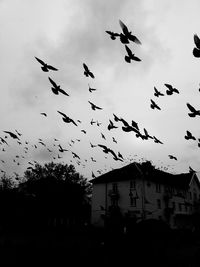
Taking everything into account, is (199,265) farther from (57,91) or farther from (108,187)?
(108,187)

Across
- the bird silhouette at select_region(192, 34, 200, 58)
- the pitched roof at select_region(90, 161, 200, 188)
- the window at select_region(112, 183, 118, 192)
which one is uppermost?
the pitched roof at select_region(90, 161, 200, 188)

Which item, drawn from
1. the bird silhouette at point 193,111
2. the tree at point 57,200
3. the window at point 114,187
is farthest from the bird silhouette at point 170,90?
the window at point 114,187

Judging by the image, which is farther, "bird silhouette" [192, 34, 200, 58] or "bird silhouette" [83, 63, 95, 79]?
"bird silhouette" [83, 63, 95, 79]

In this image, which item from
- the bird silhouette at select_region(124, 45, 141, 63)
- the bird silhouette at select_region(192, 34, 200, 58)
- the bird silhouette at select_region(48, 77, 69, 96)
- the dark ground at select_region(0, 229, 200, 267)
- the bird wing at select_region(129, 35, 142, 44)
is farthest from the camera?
the dark ground at select_region(0, 229, 200, 267)

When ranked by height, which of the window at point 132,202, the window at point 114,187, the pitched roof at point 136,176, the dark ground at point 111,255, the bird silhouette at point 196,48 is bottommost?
the dark ground at point 111,255

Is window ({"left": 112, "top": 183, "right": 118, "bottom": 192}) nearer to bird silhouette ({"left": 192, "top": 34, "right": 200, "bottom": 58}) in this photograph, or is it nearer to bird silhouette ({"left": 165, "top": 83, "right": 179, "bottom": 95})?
bird silhouette ({"left": 165, "top": 83, "right": 179, "bottom": 95})

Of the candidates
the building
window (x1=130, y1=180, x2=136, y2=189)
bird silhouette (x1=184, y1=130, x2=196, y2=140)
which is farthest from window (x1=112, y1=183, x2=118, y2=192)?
bird silhouette (x1=184, y1=130, x2=196, y2=140)

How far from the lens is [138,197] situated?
44.3 meters

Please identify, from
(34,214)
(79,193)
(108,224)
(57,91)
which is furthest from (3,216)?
(57,91)

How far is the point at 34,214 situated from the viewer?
133ft

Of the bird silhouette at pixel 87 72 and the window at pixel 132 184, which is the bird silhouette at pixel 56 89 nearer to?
the bird silhouette at pixel 87 72

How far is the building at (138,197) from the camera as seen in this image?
150 ft

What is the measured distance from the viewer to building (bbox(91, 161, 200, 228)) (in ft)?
150

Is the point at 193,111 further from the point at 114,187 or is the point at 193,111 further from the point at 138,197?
the point at 114,187
